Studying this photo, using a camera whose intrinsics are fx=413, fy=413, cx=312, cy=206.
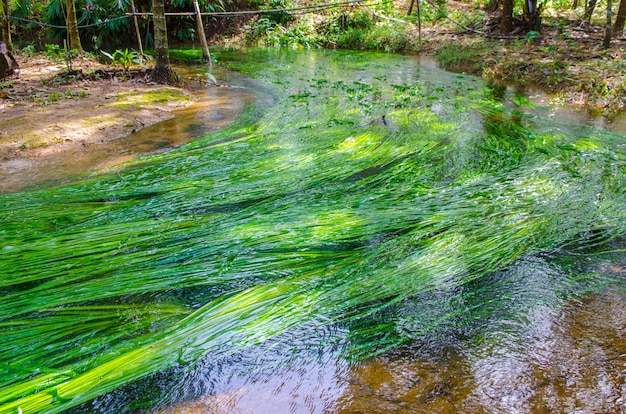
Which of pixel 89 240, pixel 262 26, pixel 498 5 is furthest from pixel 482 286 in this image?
pixel 262 26

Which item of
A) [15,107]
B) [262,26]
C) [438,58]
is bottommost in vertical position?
[15,107]

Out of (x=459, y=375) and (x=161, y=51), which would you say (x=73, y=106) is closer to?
(x=161, y=51)

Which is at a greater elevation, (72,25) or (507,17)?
(507,17)

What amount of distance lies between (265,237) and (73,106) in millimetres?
3735

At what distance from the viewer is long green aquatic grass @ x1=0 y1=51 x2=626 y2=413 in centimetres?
166

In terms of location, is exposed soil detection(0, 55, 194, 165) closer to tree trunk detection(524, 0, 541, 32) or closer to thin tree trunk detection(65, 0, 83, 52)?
thin tree trunk detection(65, 0, 83, 52)

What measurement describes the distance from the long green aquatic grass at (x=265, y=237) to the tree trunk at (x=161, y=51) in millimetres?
2593

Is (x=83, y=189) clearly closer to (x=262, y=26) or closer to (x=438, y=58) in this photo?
(x=438, y=58)

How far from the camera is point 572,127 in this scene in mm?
4441

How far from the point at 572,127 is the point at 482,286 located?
3345mm

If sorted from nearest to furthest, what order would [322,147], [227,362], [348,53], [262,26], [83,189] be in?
1. [227,362]
2. [83,189]
3. [322,147]
4. [348,53]
5. [262,26]

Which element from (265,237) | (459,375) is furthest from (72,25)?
(459,375)

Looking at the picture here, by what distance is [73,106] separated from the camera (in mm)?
4766

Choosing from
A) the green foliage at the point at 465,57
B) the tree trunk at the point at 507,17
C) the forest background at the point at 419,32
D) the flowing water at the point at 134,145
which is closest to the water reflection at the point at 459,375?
the flowing water at the point at 134,145
